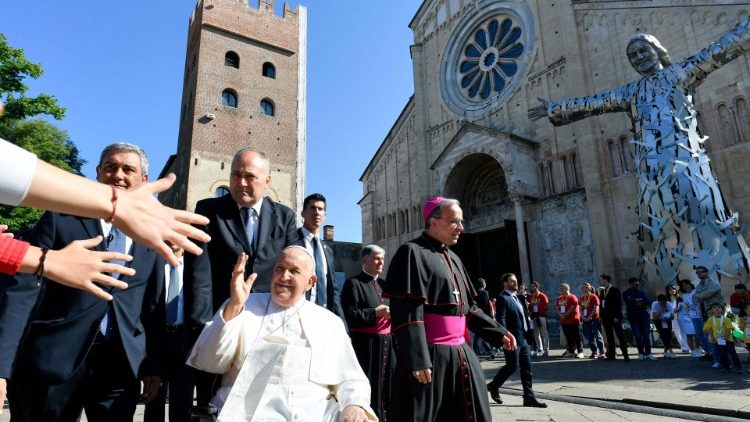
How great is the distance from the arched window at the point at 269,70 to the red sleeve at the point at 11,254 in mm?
25073

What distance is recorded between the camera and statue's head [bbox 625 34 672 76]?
9367mm

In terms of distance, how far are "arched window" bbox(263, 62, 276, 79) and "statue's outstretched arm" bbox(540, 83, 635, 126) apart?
17142 mm

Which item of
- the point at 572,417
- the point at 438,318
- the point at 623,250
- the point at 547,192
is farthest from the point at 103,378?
the point at 547,192

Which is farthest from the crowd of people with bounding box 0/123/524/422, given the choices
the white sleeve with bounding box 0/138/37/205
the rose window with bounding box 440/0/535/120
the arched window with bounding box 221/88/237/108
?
the arched window with bounding box 221/88/237/108

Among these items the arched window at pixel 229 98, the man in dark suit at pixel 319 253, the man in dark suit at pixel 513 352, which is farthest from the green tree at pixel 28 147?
the man in dark suit at pixel 513 352

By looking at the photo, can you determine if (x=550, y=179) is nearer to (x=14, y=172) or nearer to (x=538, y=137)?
(x=538, y=137)

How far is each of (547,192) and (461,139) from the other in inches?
158

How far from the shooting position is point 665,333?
905 centimetres

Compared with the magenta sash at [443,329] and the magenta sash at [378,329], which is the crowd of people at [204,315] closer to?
the magenta sash at [443,329]

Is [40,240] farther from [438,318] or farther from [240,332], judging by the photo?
[438,318]

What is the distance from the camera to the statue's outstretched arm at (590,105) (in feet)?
33.2

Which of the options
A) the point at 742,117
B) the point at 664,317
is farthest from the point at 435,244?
the point at 742,117

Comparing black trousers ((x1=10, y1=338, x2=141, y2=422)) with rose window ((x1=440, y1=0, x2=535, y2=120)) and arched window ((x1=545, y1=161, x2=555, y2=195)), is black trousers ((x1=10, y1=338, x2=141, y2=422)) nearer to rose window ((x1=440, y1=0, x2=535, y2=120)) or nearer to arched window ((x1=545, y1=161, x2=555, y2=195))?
arched window ((x1=545, y1=161, x2=555, y2=195))

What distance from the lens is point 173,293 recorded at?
343cm
